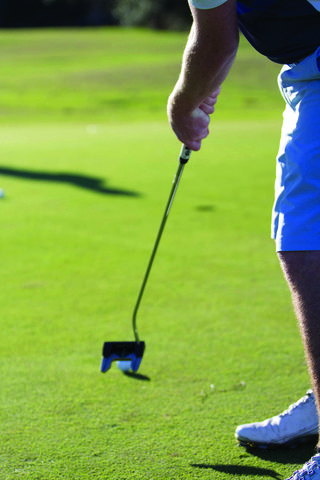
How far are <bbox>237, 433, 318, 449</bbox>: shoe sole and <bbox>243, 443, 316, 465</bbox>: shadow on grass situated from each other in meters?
0.01

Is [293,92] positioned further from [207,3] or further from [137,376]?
[137,376]

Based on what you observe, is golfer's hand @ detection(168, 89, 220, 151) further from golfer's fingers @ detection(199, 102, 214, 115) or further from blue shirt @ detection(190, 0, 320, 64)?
blue shirt @ detection(190, 0, 320, 64)

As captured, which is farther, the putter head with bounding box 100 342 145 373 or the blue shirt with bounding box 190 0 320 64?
the putter head with bounding box 100 342 145 373

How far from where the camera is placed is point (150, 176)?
6320mm

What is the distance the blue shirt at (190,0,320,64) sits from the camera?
153 cm

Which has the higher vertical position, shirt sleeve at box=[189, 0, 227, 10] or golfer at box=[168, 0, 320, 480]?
shirt sleeve at box=[189, 0, 227, 10]

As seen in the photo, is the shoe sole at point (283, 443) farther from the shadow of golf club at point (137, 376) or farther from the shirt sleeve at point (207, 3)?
the shirt sleeve at point (207, 3)

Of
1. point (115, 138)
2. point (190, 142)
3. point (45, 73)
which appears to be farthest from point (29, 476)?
point (45, 73)

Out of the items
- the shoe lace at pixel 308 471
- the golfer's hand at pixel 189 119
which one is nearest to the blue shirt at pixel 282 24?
the golfer's hand at pixel 189 119

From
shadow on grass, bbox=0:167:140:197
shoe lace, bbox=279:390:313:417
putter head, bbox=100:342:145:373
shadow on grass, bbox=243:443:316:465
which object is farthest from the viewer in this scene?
shadow on grass, bbox=0:167:140:197

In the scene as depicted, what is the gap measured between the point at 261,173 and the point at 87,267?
3.20m

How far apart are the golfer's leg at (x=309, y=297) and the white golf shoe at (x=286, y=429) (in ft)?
1.17

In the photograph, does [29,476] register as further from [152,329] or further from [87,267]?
[87,267]

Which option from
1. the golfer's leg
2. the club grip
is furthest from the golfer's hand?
the golfer's leg
